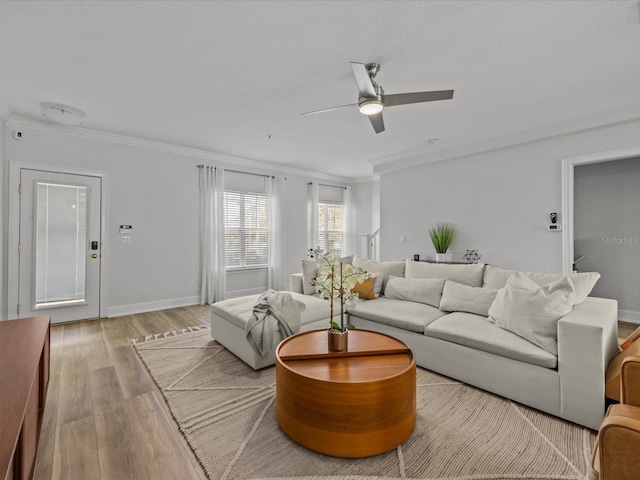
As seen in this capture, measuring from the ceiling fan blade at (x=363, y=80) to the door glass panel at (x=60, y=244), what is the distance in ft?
13.4

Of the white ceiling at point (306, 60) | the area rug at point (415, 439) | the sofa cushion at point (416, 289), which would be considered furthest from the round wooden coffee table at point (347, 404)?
the white ceiling at point (306, 60)

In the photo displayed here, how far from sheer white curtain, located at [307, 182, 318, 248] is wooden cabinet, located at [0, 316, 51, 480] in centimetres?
504

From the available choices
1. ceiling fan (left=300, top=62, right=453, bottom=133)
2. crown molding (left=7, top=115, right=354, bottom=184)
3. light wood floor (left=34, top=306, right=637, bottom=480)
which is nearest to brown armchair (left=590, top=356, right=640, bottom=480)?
light wood floor (left=34, top=306, right=637, bottom=480)

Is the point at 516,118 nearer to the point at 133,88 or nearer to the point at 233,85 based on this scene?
the point at 233,85

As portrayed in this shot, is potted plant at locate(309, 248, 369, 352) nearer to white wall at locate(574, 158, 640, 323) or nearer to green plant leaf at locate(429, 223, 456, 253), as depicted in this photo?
green plant leaf at locate(429, 223, 456, 253)

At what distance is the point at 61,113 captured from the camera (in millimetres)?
3607

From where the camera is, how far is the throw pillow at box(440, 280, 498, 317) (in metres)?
2.81

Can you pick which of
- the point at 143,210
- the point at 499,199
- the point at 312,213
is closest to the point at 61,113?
the point at 143,210

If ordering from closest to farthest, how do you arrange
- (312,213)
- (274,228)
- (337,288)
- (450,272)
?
(337,288)
(450,272)
(274,228)
(312,213)

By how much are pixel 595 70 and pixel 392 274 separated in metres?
2.73

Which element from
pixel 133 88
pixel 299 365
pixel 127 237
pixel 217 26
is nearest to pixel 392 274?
pixel 299 365

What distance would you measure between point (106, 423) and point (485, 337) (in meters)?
2.70

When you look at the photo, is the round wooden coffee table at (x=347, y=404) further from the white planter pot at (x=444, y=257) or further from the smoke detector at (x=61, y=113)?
the smoke detector at (x=61, y=113)

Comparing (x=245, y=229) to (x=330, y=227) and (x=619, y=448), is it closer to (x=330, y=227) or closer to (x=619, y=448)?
(x=330, y=227)
